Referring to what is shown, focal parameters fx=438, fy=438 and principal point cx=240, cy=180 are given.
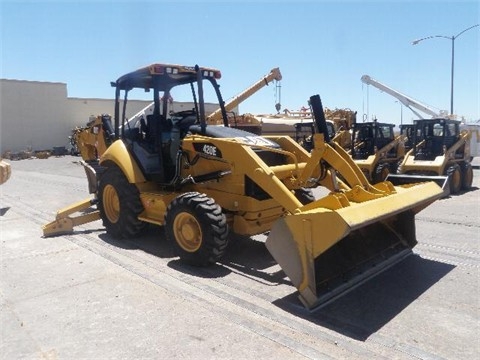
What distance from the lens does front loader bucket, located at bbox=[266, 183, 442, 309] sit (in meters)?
4.02

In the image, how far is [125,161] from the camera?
6.95m

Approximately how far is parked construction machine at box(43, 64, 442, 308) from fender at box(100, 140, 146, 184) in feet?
0.06

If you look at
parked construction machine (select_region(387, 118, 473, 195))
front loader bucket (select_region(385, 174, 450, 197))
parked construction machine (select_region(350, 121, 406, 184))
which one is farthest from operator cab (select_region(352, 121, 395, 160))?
front loader bucket (select_region(385, 174, 450, 197))

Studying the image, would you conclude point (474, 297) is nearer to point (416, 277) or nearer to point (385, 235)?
point (416, 277)

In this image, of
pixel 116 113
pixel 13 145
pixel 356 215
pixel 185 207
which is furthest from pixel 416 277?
pixel 13 145

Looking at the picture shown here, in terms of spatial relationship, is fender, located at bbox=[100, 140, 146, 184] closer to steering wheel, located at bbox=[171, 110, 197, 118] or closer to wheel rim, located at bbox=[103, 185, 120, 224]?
wheel rim, located at bbox=[103, 185, 120, 224]

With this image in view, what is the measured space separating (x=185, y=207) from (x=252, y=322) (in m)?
1.97

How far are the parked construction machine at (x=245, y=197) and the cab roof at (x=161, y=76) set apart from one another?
2 centimetres

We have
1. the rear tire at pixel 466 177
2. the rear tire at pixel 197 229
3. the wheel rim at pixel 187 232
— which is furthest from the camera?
the rear tire at pixel 466 177

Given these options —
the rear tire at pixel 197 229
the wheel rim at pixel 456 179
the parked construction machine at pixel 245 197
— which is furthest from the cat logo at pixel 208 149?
the wheel rim at pixel 456 179

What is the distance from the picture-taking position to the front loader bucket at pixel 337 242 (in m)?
4.02

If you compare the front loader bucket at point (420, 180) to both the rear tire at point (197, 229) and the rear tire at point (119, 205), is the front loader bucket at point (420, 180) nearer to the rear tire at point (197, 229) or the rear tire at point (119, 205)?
the rear tire at point (197, 229)

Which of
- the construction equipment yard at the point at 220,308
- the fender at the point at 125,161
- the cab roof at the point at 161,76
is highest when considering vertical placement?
the cab roof at the point at 161,76

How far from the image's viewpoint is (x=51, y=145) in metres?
40.3
